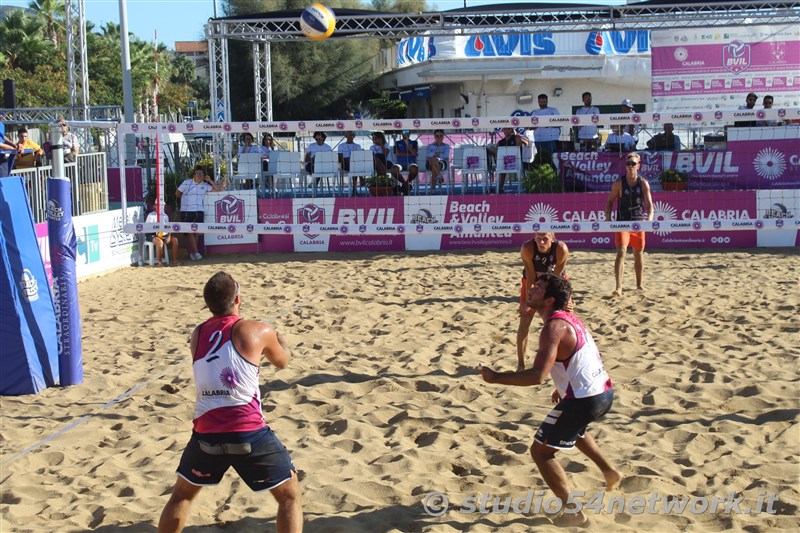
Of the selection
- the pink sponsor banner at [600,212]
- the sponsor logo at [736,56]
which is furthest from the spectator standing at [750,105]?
the sponsor logo at [736,56]

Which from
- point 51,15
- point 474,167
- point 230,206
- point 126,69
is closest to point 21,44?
point 51,15

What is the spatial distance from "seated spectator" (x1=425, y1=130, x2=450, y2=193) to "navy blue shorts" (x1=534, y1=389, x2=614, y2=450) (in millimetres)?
10555

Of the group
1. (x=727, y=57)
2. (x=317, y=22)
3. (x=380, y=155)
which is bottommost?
(x=380, y=155)

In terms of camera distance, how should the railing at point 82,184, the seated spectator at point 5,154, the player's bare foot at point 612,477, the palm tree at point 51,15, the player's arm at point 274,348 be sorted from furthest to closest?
the palm tree at point 51,15 → the railing at point 82,184 → the seated spectator at point 5,154 → the player's bare foot at point 612,477 → the player's arm at point 274,348

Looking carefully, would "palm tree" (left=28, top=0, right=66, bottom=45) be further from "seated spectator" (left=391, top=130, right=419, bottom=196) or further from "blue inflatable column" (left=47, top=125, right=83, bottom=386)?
"blue inflatable column" (left=47, top=125, right=83, bottom=386)

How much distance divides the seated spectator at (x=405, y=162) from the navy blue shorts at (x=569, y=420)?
33.9ft

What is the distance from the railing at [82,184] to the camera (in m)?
12.5

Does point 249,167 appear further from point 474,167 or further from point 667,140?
point 667,140

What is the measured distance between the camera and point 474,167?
48.3 ft

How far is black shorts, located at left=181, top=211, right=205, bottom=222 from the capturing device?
552 inches

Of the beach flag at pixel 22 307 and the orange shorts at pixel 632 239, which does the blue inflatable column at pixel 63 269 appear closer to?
the beach flag at pixel 22 307

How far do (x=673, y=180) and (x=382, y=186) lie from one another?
4658 mm

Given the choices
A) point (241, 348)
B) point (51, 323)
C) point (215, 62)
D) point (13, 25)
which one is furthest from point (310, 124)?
point (13, 25)

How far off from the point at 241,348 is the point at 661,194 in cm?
1139
